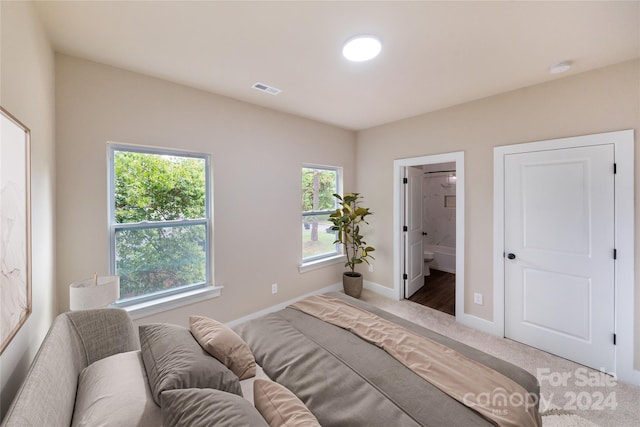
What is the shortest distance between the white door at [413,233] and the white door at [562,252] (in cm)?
128

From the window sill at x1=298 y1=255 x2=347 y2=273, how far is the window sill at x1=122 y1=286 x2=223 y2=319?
3.97 feet

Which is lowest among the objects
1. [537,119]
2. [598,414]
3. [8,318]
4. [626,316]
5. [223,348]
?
[598,414]

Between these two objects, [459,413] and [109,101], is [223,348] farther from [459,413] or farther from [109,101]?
[109,101]

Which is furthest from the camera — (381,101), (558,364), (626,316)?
(381,101)

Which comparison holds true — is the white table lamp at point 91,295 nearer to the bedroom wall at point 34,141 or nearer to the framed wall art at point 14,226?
the bedroom wall at point 34,141

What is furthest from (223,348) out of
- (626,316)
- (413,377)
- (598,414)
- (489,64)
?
(626,316)

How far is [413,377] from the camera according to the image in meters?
1.29

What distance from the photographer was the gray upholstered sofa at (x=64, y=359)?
778 millimetres

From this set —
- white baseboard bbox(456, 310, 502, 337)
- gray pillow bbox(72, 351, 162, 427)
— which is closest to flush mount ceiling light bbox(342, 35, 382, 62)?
gray pillow bbox(72, 351, 162, 427)

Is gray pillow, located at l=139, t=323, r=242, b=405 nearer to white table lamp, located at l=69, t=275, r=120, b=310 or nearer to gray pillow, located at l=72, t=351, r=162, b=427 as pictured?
gray pillow, located at l=72, t=351, r=162, b=427

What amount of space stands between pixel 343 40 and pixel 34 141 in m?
2.01

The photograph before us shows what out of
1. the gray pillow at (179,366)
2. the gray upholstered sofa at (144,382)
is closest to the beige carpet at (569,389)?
the gray upholstered sofa at (144,382)

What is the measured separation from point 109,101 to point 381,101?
265cm

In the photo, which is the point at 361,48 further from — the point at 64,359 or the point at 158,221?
the point at 64,359
